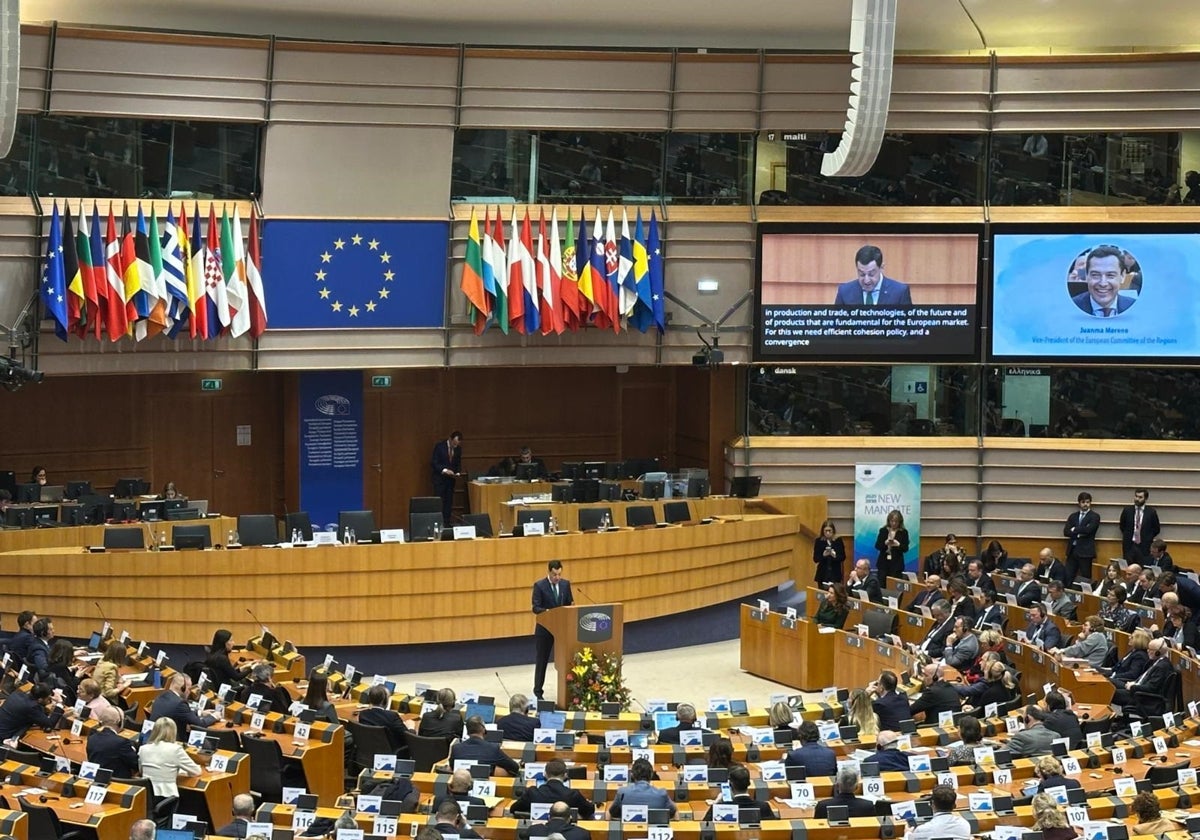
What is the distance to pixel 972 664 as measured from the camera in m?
16.3

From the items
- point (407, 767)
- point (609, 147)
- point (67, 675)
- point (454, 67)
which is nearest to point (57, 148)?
point (454, 67)

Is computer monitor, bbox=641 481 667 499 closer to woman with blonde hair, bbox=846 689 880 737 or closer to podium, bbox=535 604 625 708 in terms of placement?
podium, bbox=535 604 625 708

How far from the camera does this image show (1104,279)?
22.7 meters

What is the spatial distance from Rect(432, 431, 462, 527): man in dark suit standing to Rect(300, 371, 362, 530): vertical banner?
48.1 inches

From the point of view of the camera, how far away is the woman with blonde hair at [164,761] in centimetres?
1186

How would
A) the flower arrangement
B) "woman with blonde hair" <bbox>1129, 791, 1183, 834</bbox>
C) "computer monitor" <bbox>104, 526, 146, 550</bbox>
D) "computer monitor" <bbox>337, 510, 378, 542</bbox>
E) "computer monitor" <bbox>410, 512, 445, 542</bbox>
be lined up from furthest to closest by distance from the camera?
"computer monitor" <bbox>337, 510, 378, 542</bbox> < "computer monitor" <bbox>410, 512, 445, 542</bbox> < "computer monitor" <bbox>104, 526, 146, 550</bbox> < the flower arrangement < "woman with blonde hair" <bbox>1129, 791, 1183, 834</bbox>

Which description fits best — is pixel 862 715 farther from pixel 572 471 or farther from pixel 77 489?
pixel 77 489

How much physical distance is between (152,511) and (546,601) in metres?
5.67

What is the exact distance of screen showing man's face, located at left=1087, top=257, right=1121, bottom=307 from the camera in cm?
2264

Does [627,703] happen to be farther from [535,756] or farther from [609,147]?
[609,147]

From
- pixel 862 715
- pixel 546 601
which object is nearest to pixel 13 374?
pixel 546 601

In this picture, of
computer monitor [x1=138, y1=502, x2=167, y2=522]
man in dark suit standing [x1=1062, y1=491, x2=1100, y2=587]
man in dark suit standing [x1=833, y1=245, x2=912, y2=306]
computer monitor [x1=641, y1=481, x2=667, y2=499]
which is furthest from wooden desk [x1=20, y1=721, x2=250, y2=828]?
man in dark suit standing [x1=1062, y1=491, x2=1100, y2=587]

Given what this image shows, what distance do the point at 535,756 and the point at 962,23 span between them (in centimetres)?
1365

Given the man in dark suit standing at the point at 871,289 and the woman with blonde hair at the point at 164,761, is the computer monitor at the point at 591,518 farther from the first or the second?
the woman with blonde hair at the point at 164,761
